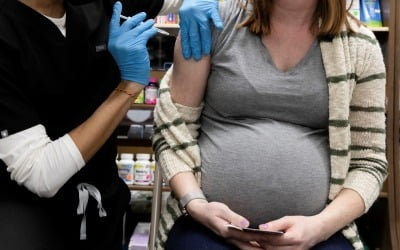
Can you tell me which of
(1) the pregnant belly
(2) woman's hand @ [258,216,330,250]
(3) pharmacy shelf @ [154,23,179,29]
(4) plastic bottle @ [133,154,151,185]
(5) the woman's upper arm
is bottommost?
(4) plastic bottle @ [133,154,151,185]

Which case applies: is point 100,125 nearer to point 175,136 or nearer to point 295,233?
point 175,136

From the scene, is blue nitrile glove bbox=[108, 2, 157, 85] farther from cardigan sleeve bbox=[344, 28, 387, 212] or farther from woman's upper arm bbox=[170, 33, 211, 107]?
cardigan sleeve bbox=[344, 28, 387, 212]

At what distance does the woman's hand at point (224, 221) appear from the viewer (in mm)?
912

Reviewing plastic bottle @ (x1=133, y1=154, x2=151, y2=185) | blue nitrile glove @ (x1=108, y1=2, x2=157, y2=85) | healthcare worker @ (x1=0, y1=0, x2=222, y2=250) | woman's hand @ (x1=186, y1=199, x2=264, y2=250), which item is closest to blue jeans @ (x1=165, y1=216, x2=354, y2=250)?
woman's hand @ (x1=186, y1=199, x2=264, y2=250)

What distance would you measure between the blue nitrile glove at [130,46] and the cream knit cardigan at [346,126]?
0.27ft

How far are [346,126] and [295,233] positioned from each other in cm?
29

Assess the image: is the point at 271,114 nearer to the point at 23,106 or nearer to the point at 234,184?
the point at 234,184

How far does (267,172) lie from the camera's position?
0.96m

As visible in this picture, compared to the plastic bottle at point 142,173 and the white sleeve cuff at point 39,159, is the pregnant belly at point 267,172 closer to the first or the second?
the white sleeve cuff at point 39,159

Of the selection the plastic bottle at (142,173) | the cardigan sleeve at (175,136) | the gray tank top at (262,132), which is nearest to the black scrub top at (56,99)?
the cardigan sleeve at (175,136)

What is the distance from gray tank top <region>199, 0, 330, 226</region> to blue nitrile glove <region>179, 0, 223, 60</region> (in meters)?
0.04

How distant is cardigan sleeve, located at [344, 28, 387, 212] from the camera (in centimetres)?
102

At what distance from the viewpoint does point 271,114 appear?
40.7 inches

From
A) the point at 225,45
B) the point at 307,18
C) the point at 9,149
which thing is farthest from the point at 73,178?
the point at 307,18
